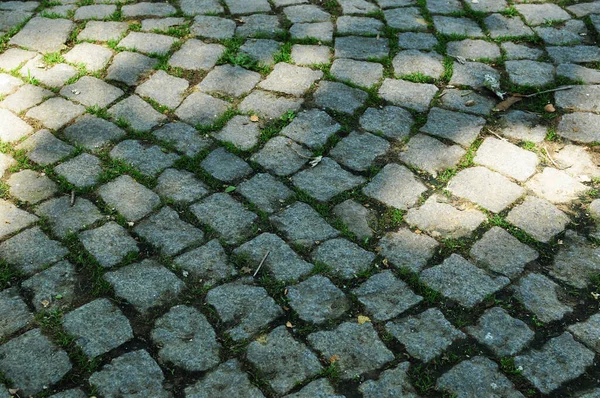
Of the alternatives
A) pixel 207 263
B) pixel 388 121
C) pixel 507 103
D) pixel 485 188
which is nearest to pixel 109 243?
pixel 207 263

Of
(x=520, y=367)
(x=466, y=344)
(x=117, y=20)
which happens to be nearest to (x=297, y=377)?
(x=466, y=344)

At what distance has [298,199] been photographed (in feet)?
10.2

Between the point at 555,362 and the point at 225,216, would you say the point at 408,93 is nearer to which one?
the point at 225,216

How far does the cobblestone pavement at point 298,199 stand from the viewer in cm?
244

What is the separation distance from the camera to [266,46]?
163 inches

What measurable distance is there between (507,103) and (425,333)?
1.68 metres

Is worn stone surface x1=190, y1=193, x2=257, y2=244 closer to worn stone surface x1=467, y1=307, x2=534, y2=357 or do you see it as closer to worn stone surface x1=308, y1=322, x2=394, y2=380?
worn stone surface x1=308, y1=322, x2=394, y2=380

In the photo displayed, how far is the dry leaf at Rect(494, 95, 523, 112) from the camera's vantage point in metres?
3.67

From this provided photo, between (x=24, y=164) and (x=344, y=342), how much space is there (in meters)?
1.81

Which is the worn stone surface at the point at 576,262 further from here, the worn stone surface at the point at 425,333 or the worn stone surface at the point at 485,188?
the worn stone surface at the point at 425,333

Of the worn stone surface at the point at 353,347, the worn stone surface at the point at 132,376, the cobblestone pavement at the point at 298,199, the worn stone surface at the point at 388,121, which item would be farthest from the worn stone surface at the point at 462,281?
the worn stone surface at the point at 132,376

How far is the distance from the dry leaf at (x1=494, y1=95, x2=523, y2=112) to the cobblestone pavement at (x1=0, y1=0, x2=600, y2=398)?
4 cm

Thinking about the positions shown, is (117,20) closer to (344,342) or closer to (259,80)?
(259,80)

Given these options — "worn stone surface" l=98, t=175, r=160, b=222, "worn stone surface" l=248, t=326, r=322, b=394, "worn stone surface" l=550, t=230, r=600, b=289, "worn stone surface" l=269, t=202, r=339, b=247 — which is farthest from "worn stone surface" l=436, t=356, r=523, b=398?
"worn stone surface" l=98, t=175, r=160, b=222
